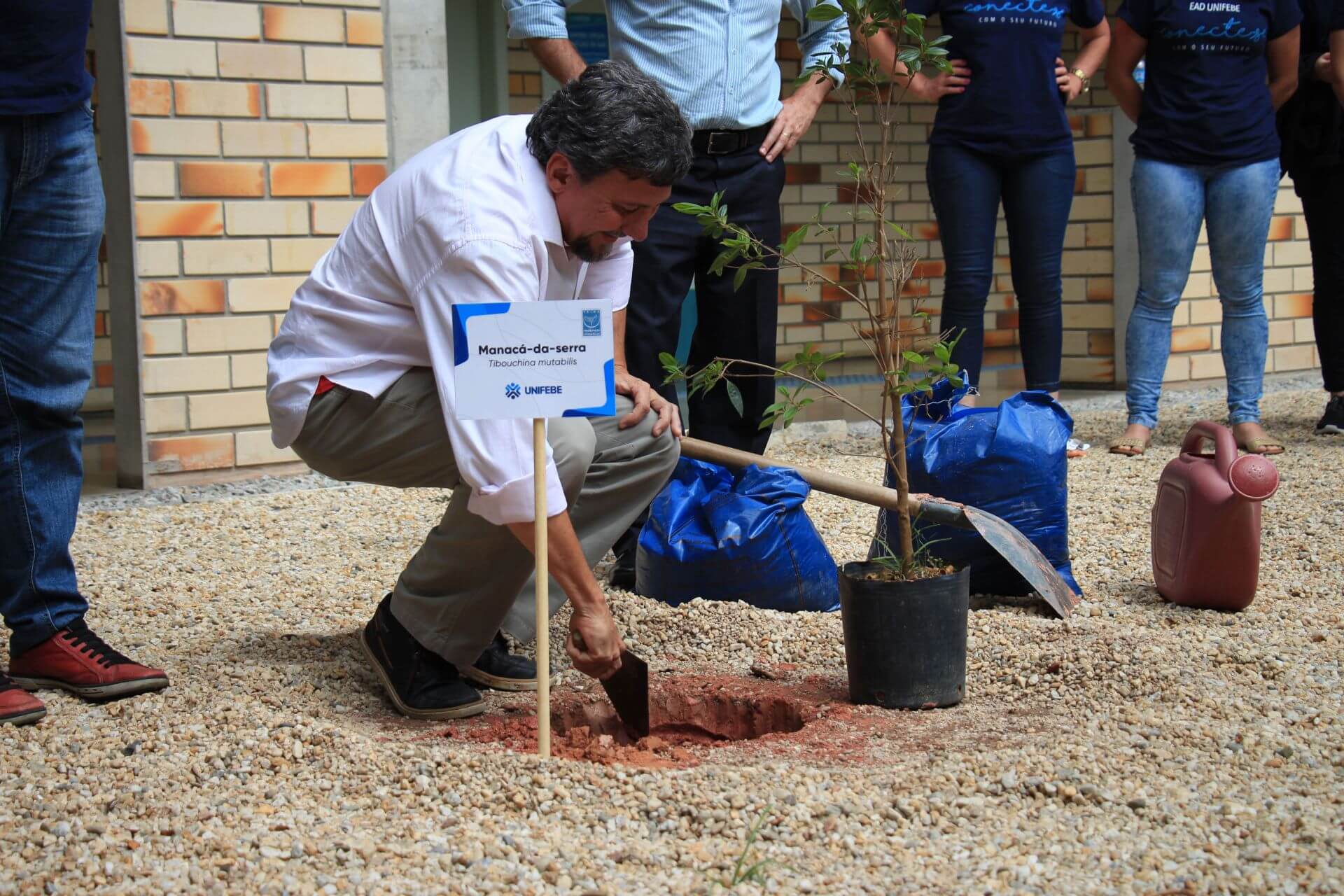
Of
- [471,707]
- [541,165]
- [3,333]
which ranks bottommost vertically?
[471,707]

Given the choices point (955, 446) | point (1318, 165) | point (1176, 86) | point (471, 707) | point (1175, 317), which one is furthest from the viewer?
point (1175, 317)

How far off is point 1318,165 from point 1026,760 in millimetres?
3866

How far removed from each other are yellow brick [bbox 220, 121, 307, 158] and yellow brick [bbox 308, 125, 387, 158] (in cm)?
4

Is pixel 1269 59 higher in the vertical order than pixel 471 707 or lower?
higher

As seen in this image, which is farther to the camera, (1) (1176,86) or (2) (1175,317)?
(2) (1175,317)

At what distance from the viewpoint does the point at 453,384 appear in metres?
2.14

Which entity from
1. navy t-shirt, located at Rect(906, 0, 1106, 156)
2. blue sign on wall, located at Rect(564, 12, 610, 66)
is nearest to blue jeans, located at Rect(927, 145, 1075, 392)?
navy t-shirt, located at Rect(906, 0, 1106, 156)

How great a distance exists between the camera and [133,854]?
1.80 metres

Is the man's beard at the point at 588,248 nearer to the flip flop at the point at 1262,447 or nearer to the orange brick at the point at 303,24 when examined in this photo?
the orange brick at the point at 303,24

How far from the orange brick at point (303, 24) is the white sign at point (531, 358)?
3084 mm

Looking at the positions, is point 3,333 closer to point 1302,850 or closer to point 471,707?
point 471,707

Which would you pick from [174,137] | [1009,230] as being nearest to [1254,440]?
[1009,230]

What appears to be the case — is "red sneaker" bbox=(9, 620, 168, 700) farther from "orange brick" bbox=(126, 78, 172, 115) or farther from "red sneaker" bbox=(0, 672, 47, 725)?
"orange brick" bbox=(126, 78, 172, 115)

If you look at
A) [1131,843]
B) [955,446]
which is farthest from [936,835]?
[955,446]
